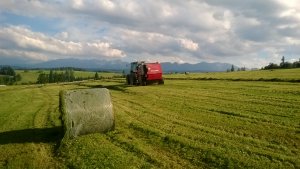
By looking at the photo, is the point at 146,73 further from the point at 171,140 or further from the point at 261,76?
the point at 171,140

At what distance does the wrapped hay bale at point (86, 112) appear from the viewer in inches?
574

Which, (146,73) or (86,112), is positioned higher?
(146,73)

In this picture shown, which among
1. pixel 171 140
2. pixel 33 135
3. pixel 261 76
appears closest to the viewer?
pixel 171 140

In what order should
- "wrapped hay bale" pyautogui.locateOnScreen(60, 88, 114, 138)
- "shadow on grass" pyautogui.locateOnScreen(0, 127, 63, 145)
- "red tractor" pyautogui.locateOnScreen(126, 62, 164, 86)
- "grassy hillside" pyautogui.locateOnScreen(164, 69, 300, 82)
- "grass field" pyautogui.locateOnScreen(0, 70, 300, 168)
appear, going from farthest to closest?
"red tractor" pyautogui.locateOnScreen(126, 62, 164, 86) → "grassy hillside" pyautogui.locateOnScreen(164, 69, 300, 82) → "shadow on grass" pyautogui.locateOnScreen(0, 127, 63, 145) → "wrapped hay bale" pyautogui.locateOnScreen(60, 88, 114, 138) → "grass field" pyautogui.locateOnScreen(0, 70, 300, 168)

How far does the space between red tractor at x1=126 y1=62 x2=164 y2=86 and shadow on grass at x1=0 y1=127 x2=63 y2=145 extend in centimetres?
2591

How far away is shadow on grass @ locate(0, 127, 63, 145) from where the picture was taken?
15258 millimetres

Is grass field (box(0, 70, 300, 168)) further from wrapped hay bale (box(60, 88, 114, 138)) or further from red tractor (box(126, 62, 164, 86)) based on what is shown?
red tractor (box(126, 62, 164, 86))

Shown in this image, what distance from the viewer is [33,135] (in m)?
16.1

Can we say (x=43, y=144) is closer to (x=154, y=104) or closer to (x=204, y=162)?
(x=204, y=162)

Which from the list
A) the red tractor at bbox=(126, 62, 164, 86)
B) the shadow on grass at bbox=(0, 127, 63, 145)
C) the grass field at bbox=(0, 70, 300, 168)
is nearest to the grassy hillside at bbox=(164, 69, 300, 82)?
the red tractor at bbox=(126, 62, 164, 86)

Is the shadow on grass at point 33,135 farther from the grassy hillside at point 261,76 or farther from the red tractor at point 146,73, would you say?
the grassy hillside at point 261,76

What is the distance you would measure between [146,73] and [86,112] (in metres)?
28.0

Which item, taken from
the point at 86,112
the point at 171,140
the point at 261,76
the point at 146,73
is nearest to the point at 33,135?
the point at 86,112

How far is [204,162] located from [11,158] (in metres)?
6.23
